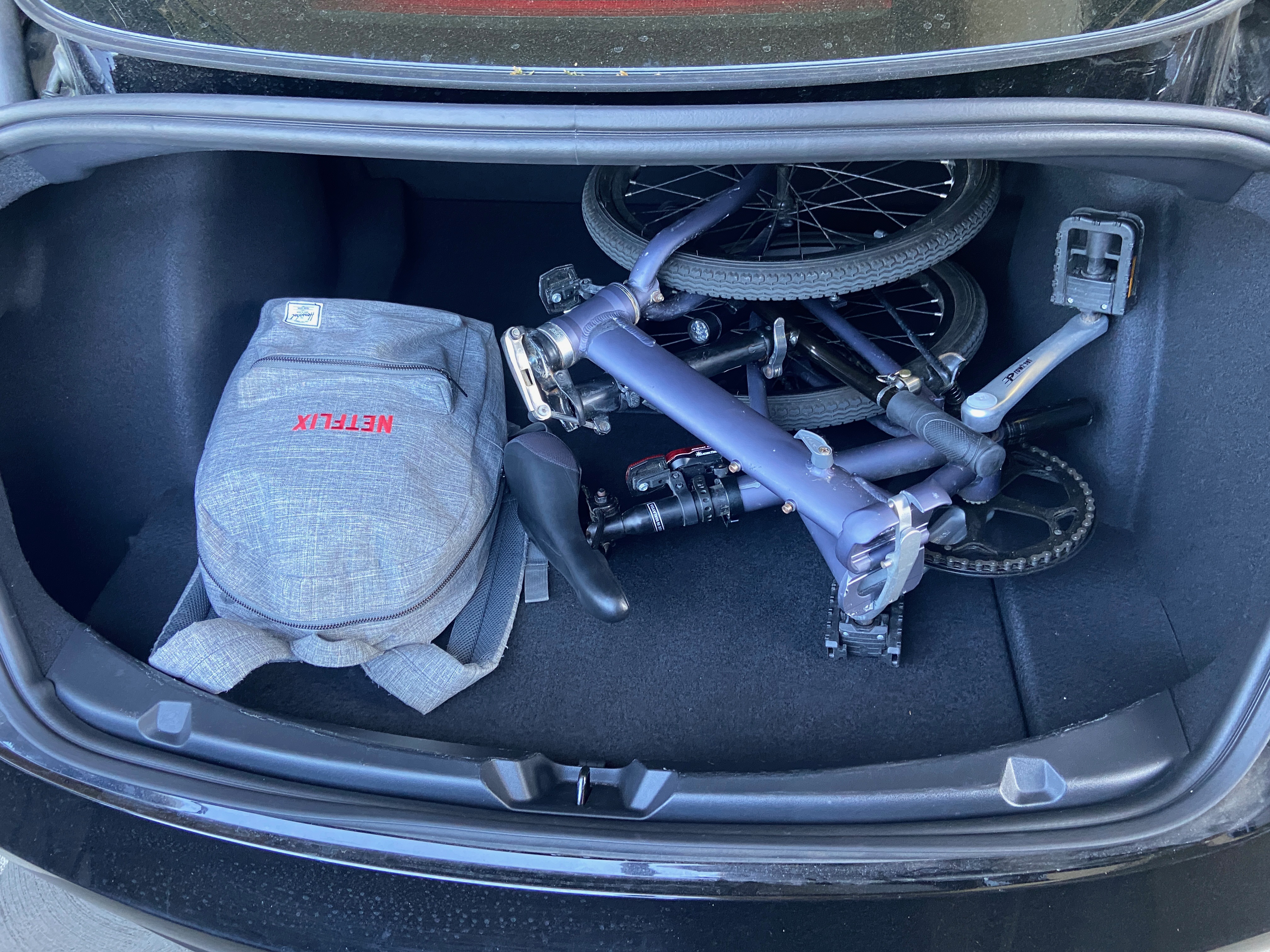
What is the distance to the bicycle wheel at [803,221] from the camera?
1196 mm

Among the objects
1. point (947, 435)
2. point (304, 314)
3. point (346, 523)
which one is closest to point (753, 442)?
point (947, 435)

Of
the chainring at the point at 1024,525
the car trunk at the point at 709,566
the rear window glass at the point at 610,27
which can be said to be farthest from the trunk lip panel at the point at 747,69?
the chainring at the point at 1024,525

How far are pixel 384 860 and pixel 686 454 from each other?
66 cm

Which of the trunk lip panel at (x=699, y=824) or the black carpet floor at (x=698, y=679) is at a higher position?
the trunk lip panel at (x=699, y=824)

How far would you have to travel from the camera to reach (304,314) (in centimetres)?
126

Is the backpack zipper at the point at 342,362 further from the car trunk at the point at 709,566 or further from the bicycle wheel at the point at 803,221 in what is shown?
the bicycle wheel at the point at 803,221

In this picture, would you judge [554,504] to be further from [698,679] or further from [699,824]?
[699,824]

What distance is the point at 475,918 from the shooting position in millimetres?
751

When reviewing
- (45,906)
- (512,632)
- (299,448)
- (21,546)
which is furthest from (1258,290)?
(45,906)

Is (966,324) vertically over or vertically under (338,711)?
over

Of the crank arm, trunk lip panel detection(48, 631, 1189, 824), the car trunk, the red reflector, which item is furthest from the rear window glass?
trunk lip panel detection(48, 631, 1189, 824)

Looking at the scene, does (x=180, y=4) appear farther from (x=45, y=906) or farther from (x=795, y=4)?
(x=45, y=906)

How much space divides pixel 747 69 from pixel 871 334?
83 cm

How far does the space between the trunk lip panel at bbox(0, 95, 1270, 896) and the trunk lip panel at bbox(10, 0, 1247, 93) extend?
1.3 inches
